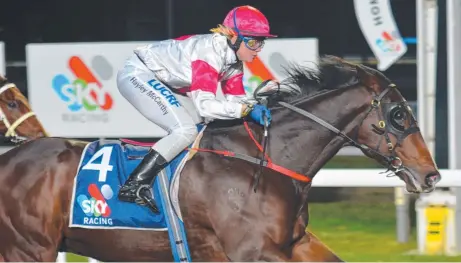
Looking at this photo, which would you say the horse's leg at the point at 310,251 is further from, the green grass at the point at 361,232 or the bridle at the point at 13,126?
the green grass at the point at 361,232

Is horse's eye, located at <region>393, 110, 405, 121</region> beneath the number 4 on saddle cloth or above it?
above

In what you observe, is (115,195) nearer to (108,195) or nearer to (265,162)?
(108,195)

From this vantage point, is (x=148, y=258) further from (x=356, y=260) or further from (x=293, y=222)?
(x=356, y=260)

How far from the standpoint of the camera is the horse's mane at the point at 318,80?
4.86 m

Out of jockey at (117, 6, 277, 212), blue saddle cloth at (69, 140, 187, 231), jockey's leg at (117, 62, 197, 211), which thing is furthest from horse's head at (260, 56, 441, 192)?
blue saddle cloth at (69, 140, 187, 231)

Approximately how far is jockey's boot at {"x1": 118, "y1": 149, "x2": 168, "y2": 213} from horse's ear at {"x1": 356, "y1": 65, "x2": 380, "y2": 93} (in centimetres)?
101

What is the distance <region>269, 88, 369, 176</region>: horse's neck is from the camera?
186 inches

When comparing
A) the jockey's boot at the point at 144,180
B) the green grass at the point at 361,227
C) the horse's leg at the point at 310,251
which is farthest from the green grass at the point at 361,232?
the jockey's boot at the point at 144,180

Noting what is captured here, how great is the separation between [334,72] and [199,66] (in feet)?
2.36

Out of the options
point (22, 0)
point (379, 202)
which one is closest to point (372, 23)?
point (379, 202)

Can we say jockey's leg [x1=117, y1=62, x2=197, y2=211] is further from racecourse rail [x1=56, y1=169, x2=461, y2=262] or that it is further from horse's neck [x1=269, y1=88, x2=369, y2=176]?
racecourse rail [x1=56, y1=169, x2=461, y2=262]

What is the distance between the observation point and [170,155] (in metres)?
4.61

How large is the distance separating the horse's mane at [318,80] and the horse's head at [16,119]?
1780 mm

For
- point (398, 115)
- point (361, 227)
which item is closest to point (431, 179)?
point (398, 115)
